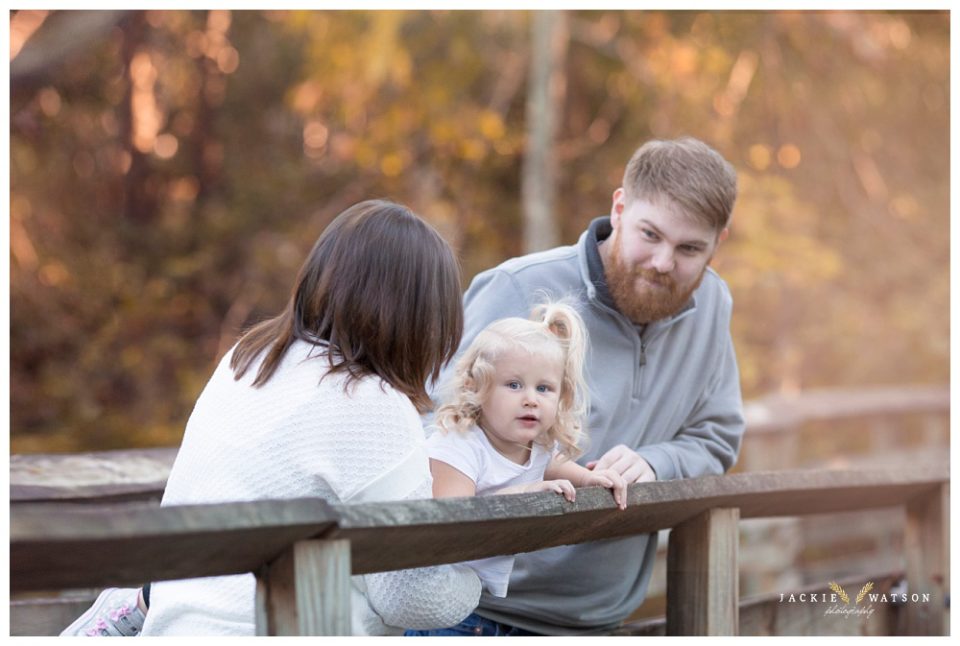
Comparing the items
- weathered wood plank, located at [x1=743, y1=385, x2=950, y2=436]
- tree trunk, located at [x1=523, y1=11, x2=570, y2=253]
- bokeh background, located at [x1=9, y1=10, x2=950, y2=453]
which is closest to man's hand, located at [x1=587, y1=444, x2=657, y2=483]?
weathered wood plank, located at [x1=743, y1=385, x2=950, y2=436]

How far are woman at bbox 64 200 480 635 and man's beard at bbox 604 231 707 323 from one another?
87 centimetres

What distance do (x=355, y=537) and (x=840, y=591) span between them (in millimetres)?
2098

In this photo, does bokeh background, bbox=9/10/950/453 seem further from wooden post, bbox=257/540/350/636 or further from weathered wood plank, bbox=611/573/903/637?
wooden post, bbox=257/540/350/636

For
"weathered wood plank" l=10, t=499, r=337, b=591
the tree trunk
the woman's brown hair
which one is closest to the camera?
"weathered wood plank" l=10, t=499, r=337, b=591

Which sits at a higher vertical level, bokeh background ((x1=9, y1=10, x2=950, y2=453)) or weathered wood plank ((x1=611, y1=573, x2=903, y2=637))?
bokeh background ((x1=9, y1=10, x2=950, y2=453))

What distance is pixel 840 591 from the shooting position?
3352 mm

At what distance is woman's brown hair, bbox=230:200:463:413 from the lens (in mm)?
2070

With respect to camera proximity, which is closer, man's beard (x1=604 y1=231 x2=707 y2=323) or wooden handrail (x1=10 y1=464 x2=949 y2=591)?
wooden handrail (x1=10 y1=464 x2=949 y2=591)

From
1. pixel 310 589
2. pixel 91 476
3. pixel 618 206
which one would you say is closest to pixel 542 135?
pixel 618 206

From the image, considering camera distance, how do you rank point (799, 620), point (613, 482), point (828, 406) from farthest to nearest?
point (828, 406) → point (799, 620) → point (613, 482)

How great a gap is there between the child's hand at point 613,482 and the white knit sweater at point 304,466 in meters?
0.34

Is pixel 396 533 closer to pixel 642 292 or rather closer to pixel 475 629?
pixel 475 629

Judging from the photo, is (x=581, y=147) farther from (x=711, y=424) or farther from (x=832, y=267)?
(x=711, y=424)

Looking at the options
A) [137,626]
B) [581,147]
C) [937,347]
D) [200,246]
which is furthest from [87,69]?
[137,626]
